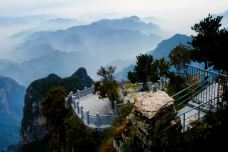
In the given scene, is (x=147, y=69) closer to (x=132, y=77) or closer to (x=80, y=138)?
(x=132, y=77)

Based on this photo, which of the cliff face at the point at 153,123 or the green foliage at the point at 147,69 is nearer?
the cliff face at the point at 153,123

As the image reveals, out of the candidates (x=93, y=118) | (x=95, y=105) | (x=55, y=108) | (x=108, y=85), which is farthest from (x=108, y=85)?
(x=55, y=108)

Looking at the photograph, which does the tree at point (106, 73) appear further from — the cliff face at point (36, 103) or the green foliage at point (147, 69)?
the cliff face at point (36, 103)

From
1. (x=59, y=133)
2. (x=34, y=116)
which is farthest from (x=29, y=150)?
(x=59, y=133)

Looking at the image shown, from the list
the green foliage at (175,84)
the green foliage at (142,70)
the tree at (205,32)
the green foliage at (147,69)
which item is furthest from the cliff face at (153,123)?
the green foliage at (142,70)

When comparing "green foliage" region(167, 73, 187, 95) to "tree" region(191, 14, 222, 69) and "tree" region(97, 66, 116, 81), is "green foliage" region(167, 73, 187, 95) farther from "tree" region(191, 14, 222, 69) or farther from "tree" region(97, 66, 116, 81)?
"tree" region(97, 66, 116, 81)

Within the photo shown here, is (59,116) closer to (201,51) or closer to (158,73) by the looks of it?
(158,73)
